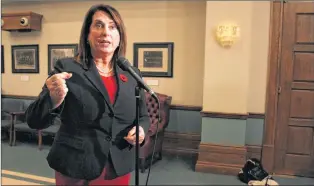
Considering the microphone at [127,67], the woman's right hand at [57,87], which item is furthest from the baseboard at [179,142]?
the woman's right hand at [57,87]

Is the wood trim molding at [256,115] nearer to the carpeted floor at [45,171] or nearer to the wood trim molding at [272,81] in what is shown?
the wood trim molding at [272,81]

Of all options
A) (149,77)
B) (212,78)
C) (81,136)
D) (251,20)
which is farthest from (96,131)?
(251,20)

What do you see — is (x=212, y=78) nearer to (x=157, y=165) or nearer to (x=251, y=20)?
(x=251, y=20)

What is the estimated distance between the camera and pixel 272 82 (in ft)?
3.26

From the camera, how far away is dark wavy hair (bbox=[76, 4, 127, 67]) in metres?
0.56

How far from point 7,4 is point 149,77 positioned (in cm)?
47

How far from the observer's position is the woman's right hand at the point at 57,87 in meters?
0.51

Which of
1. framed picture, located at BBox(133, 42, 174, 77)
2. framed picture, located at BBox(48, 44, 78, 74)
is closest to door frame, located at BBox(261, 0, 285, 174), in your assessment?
framed picture, located at BBox(133, 42, 174, 77)

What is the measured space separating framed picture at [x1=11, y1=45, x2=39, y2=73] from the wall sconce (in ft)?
2.25

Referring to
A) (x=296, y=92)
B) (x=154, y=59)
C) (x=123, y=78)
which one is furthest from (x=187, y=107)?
(x=123, y=78)

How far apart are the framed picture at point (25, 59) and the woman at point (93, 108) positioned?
21 cm

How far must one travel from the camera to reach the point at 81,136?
603 mm

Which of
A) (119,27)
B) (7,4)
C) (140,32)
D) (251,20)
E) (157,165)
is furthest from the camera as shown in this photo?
(251,20)

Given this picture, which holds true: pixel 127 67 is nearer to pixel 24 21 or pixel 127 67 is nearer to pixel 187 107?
pixel 24 21
